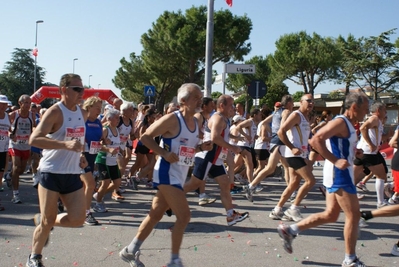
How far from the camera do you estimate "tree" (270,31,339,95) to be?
57.9m

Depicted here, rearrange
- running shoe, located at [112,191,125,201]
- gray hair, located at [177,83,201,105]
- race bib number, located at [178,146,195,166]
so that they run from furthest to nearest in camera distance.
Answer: running shoe, located at [112,191,125,201] < gray hair, located at [177,83,201,105] < race bib number, located at [178,146,195,166]

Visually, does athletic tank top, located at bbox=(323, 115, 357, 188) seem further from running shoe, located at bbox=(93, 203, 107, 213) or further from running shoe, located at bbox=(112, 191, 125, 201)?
running shoe, located at bbox=(112, 191, 125, 201)

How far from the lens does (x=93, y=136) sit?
23.1ft

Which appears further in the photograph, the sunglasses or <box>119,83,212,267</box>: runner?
the sunglasses

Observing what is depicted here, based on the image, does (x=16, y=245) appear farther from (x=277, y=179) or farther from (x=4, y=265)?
(x=277, y=179)

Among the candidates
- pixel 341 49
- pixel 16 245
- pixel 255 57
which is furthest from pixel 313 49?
pixel 16 245

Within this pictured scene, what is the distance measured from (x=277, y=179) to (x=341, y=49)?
47.7 metres

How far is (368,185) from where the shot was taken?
1159 centimetres

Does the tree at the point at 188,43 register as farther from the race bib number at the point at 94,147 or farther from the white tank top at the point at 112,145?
the race bib number at the point at 94,147

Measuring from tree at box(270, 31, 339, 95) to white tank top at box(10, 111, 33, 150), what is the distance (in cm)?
5186

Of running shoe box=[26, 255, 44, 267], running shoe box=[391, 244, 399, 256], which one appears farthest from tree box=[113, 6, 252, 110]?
running shoe box=[26, 255, 44, 267]

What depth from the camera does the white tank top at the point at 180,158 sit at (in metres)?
4.52

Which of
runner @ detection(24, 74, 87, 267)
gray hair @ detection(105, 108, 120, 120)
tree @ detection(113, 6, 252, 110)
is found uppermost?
tree @ detection(113, 6, 252, 110)

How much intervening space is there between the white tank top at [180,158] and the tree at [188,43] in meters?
35.7
